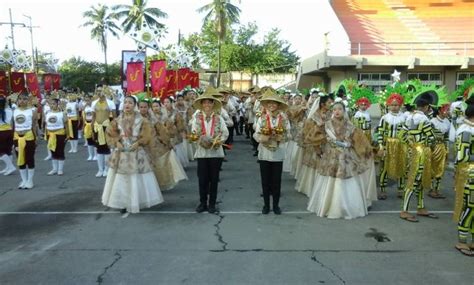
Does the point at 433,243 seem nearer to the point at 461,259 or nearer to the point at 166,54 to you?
the point at 461,259

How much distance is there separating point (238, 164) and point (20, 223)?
656 cm

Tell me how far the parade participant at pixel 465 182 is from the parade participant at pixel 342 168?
1627 mm

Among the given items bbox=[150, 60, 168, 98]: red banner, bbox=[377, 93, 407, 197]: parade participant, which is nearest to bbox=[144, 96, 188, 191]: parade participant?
bbox=[150, 60, 168, 98]: red banner

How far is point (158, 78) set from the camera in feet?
34.0

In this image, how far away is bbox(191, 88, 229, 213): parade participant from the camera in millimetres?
7062

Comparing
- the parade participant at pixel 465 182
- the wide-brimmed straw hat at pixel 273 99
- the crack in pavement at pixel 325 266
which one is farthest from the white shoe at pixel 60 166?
the parade participant at pixel 465 182

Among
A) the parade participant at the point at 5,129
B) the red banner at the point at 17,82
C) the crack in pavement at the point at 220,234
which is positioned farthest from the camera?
the red banner at the point at 17,82

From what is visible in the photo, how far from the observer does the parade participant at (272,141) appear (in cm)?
686

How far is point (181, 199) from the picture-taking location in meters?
8.09

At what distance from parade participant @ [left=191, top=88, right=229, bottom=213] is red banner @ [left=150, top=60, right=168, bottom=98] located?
329cm

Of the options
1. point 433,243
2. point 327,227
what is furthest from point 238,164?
point 433,243

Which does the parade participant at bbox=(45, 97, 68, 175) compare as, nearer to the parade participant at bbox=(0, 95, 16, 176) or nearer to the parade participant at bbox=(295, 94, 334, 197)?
the parade participant at bbox=(0, 95, 16, 176)

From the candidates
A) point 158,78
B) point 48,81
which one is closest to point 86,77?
point 48,81

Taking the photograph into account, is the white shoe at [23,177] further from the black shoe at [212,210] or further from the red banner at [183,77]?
the red banner at [183,77]
